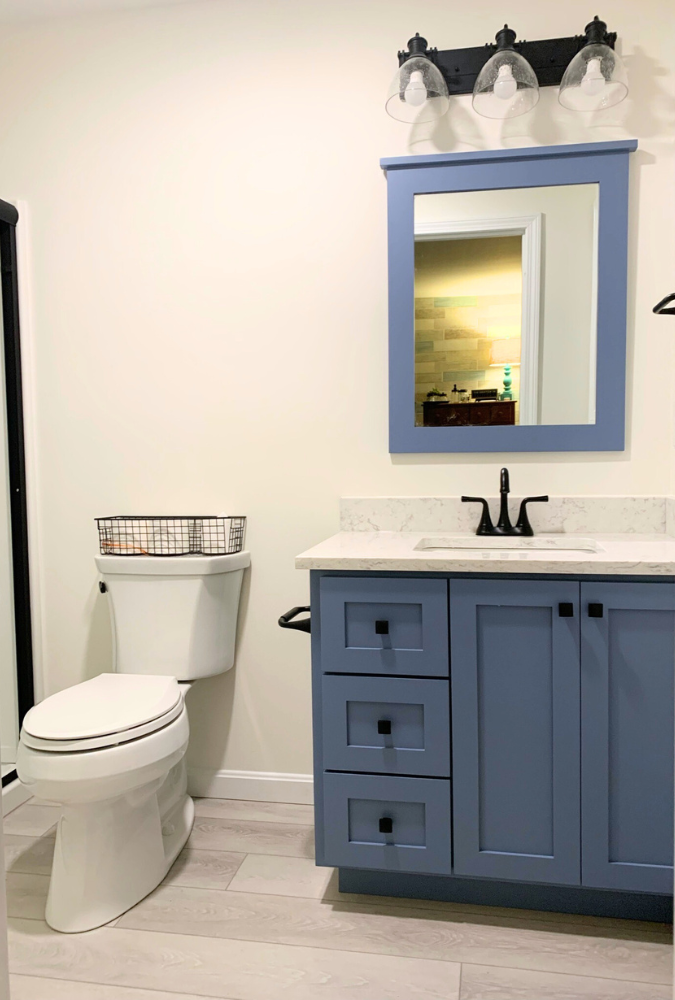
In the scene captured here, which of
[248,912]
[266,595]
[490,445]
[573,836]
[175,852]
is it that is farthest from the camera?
[266,595]

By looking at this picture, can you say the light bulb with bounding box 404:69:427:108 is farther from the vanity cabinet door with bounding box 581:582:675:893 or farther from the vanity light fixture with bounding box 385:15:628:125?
the vanity cabinet door with bounding box 581:582:675:893

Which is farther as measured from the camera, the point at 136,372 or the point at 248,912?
the point at 136,372

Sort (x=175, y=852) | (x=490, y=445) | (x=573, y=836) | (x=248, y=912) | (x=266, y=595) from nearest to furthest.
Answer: (x=573, y=836), (x=248, y=912), (x=175, y=852), (x=490, y=445), (x=266, y=595)

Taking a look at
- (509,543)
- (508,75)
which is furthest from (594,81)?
(509,543)

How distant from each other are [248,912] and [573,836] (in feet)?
2.58

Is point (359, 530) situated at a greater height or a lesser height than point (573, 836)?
greater

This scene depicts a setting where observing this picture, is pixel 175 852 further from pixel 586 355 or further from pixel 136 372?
pixel 586 355

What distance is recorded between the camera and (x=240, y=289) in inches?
86.5

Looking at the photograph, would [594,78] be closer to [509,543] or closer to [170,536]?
[509,543]

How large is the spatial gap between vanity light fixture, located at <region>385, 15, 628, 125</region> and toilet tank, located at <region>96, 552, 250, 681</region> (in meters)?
1.44

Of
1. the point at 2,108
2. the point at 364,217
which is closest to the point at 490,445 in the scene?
the point at 364,217

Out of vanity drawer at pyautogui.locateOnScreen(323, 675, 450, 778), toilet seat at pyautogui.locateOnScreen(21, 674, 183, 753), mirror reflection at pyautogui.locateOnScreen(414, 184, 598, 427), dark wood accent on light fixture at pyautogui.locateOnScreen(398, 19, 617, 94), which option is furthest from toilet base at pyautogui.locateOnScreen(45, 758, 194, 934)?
dark wood accent on light fixture at pyautogui.locateOnScreen(398, 19, 617, 94)

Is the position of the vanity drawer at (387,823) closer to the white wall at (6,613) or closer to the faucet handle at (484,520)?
the faucet handle at (484,520)

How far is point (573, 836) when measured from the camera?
1.57 meters
